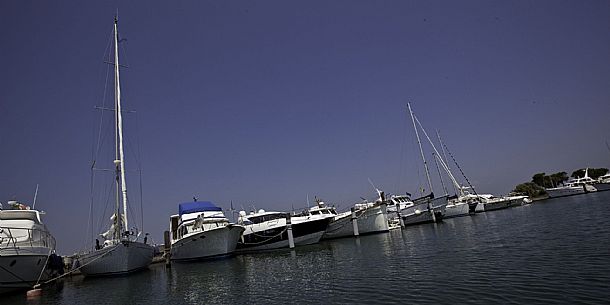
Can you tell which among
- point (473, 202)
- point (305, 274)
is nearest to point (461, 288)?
point (305, 274)

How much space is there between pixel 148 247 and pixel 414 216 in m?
40.5

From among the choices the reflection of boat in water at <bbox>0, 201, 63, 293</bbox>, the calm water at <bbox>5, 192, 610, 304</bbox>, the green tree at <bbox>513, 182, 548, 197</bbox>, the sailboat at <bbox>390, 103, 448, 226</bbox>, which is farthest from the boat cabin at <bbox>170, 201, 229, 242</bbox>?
the green tree at <bbox>513, 182, 548, 197</bbox>

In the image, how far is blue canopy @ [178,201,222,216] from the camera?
4225 cm

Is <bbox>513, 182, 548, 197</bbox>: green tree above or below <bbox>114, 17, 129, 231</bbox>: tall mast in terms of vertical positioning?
below

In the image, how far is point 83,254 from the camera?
110 ft

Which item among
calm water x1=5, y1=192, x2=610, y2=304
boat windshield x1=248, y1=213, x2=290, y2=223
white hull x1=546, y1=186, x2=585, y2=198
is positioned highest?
boat windshield x1=248, y1=213, x2=290, y2=223

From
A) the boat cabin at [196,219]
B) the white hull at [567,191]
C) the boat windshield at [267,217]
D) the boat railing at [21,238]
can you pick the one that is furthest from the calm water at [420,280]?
the white hull at [567,191]

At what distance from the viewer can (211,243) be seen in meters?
35.2

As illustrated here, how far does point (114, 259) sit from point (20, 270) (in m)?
7.12

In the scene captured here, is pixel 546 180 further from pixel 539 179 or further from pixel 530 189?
pixel 530 189

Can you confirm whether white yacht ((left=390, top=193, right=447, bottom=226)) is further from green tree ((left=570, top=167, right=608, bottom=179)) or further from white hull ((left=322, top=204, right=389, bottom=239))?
green tree ((left=570, top=167, right=608, bottom=179))

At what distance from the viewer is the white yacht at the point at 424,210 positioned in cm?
5612

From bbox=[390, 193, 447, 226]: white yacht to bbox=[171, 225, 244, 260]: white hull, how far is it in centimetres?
3006

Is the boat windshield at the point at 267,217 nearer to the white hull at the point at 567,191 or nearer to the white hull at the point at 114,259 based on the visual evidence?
the white hull at the point at 114,259
